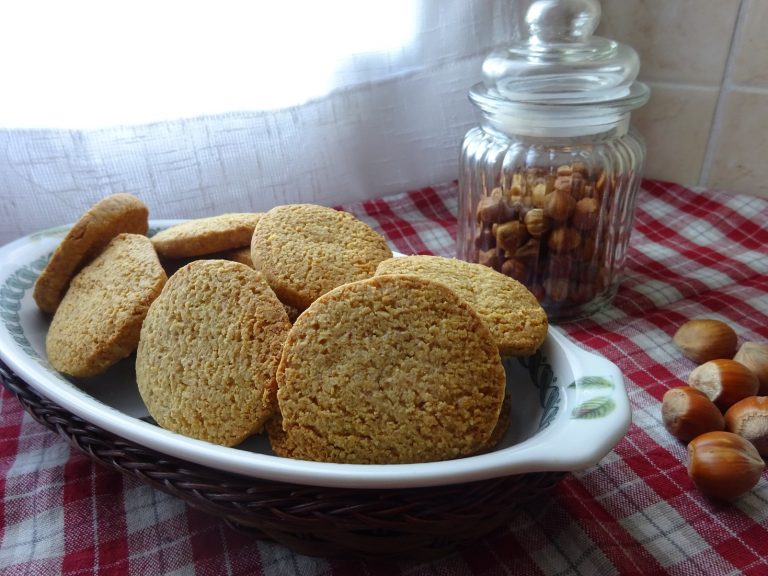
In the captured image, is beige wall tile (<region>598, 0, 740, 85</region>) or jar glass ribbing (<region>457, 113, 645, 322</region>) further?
beige wall tile (<region>598, 0, 740, 85</region>)

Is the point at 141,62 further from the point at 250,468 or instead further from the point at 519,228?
the point at 250,468

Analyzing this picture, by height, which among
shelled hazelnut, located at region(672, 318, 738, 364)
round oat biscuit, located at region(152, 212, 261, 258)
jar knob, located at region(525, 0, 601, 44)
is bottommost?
shelled hazelnut, located at region(672, 318, 738, 364)

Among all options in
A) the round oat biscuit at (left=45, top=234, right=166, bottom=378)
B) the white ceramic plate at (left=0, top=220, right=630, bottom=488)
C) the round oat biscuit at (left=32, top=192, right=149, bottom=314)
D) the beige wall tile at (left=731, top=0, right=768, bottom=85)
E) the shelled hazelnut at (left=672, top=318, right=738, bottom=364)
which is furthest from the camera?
the beige wall tile at (left=731, top=0, right=768, bottom=85)

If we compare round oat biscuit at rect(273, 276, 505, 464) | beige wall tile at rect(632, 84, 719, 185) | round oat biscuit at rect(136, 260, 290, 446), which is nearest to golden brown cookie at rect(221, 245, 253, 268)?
round oat biscuit at rect(136, 260, 290, 446)

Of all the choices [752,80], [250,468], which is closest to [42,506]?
[250,468]

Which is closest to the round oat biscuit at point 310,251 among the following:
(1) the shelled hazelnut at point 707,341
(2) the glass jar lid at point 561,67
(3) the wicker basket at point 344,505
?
(3) the wicker basket at point 344,505

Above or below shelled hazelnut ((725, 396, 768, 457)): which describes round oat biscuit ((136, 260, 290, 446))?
above

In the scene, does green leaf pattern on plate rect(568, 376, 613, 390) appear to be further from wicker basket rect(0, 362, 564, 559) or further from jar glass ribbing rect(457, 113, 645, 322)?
jar glass ribbing rect(457, 113, 645, 322)

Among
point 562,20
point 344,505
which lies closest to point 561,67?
point 562,20
